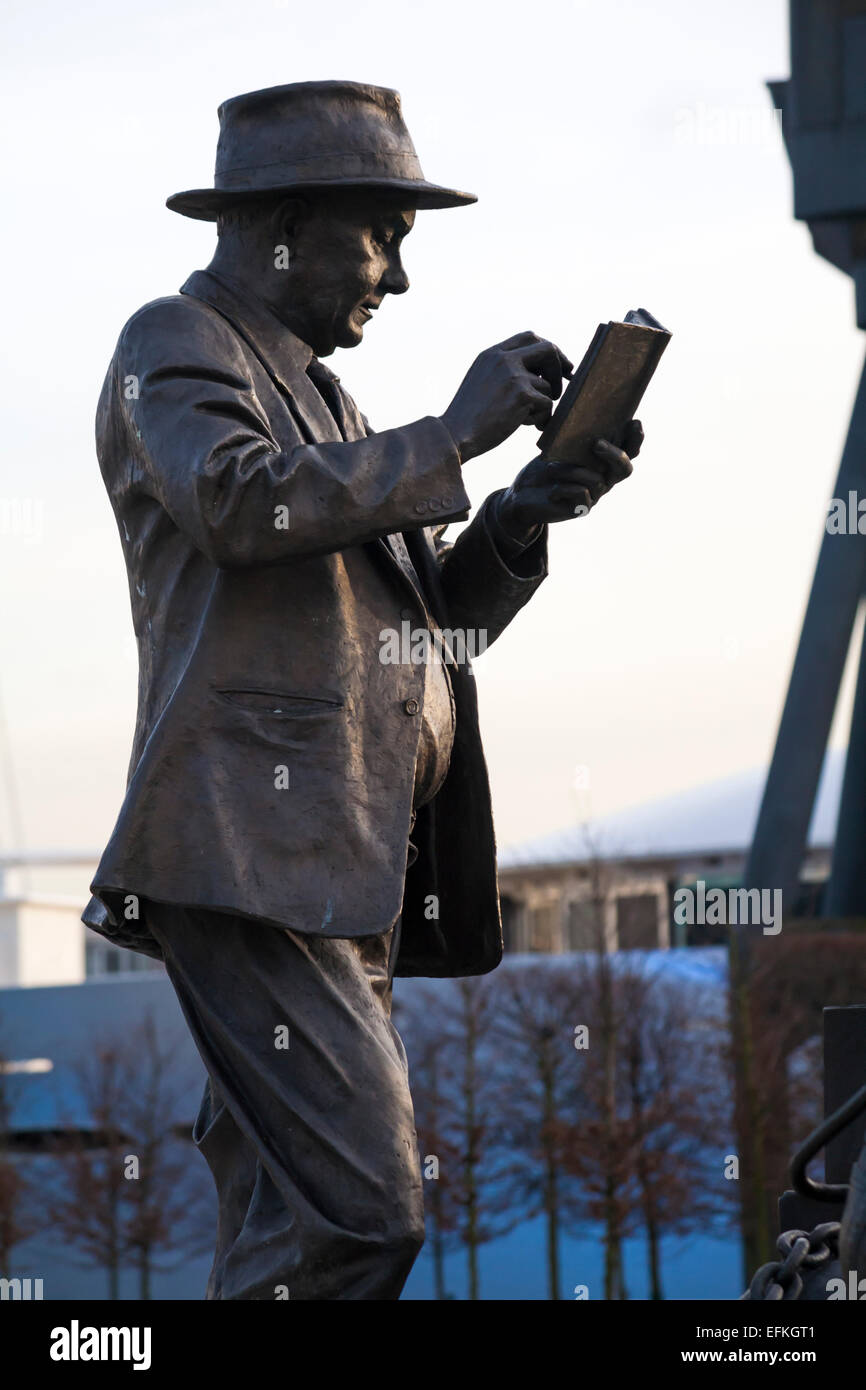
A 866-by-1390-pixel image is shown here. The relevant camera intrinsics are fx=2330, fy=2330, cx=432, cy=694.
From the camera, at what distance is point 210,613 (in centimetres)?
448

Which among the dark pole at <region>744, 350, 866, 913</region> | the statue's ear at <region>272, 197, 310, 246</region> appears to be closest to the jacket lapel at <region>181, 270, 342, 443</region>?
the statue's ear at <region>272, 197, 310, 246</region>

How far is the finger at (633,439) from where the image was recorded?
484 cm

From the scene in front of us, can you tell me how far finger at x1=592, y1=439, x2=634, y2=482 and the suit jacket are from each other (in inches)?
16.7

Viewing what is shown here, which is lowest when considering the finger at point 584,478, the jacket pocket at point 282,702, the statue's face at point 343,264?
the jacket pocket at point 282,702

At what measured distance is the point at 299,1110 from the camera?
425cm

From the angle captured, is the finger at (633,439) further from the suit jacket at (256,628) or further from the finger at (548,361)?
the suit jacket at (256,628)

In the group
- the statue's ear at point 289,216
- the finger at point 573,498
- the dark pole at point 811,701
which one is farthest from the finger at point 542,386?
the dark pole at point 811,701

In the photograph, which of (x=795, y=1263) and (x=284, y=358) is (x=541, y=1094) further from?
(x=284, y=358)

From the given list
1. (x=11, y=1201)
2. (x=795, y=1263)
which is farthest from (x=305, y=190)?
(x=11, y=1201)

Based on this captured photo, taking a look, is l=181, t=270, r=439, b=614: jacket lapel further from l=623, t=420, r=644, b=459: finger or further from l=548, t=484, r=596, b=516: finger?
l=623, t=420, r=644, b=459: finger

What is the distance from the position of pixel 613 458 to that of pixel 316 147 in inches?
34.3

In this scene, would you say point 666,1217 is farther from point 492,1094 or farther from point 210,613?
point 210,613

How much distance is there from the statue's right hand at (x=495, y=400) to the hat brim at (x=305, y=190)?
1.22 ft
